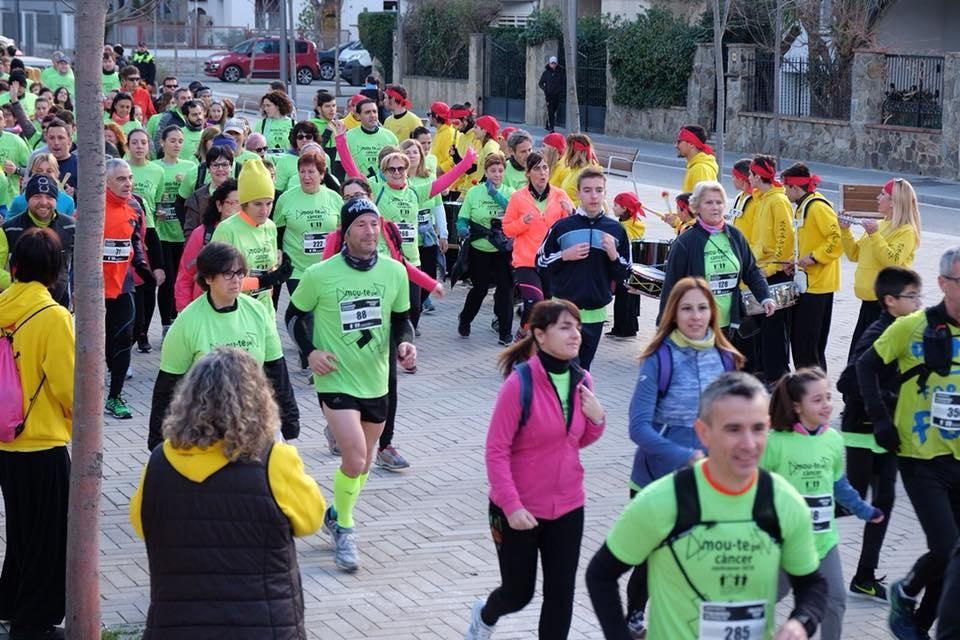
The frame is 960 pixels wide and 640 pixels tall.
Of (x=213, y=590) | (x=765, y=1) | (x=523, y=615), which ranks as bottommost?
(x=523, y=615)

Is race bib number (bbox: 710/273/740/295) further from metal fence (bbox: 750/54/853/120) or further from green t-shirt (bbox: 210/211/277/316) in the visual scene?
metal fence (bbox: 750/54/853/120)

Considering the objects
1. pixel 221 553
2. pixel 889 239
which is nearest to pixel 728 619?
pixel 221 553

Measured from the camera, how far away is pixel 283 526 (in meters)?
4.80

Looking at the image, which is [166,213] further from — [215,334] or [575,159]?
[215,334]

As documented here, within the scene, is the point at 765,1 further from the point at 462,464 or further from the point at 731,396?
the point at 731,396

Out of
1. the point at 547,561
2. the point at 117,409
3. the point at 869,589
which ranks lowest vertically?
the point at 869,589

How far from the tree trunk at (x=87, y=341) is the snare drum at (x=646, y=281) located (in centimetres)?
698

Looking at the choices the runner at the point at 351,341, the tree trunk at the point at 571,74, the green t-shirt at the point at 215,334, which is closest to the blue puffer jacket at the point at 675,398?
the runner at the point at 351,341

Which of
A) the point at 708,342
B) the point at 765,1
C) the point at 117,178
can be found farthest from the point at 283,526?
the point at 765,1

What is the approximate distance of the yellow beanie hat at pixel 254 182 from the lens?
971 cm

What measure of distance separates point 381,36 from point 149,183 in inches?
1459

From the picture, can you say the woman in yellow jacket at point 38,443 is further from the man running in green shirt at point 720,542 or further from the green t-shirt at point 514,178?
the green t-shirt at point 514,178

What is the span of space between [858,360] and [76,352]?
3513 mm

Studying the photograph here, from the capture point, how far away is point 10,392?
22.2ft
